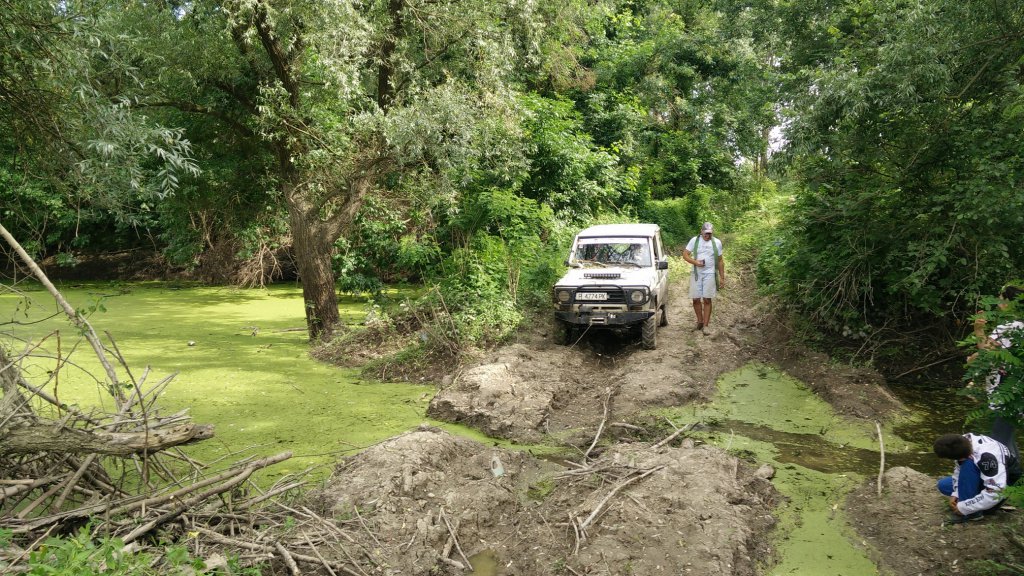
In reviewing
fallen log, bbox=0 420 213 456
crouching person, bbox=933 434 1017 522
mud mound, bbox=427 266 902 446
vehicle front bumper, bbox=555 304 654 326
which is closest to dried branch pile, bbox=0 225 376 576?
fallen log, bbox=0 420 213 456

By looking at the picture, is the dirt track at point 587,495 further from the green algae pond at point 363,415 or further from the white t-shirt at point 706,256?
the white t-shirt at point 706,256

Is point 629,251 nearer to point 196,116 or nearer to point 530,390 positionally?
point 530,390

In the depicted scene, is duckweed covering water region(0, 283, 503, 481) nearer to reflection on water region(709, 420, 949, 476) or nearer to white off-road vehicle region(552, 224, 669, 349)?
white off-road vehicle region(552, 224, 669, 349)

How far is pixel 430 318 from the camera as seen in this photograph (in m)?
11.3

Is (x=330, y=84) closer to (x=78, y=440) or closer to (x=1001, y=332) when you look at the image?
(x=78, y=440)

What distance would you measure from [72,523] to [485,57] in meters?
9.01

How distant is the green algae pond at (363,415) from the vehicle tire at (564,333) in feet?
7.89

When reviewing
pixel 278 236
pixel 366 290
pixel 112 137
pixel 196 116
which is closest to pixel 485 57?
pixel 196 116

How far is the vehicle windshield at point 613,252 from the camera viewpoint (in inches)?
426

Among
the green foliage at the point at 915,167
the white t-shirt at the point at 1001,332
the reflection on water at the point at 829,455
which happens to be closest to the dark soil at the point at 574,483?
the reflection on water at the point at 829,455

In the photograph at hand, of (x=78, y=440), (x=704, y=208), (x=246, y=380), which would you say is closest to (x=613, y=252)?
(x=246, y=380)

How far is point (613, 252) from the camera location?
11000mm

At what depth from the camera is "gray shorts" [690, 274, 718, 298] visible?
35.6 feet

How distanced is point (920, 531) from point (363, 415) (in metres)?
5.85
